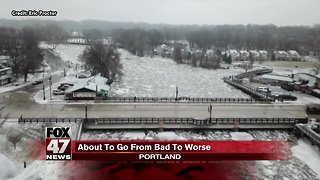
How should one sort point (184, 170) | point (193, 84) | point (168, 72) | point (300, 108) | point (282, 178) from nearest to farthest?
point (184, 170) → point (282, 178) → point (300, 108) → point (193, 84) → point (168, 72)

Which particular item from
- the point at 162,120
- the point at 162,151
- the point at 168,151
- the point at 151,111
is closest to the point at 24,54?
the point at 151,111

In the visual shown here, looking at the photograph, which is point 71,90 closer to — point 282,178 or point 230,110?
point 230,110

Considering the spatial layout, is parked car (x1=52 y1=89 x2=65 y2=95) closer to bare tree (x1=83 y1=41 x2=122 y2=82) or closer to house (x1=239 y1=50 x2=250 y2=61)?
bare tree (x1=83 y1=41 x2=122 y2=82)

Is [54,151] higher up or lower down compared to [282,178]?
higher up

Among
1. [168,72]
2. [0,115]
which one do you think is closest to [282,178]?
[0,115]

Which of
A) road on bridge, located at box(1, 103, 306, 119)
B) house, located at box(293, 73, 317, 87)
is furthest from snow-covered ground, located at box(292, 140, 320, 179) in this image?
house, located at box(293, 73, 317, 87)

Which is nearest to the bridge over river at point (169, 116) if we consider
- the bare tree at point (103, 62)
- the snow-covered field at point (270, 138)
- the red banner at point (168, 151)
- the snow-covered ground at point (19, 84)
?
the snow-covered field at point (270, 138)
